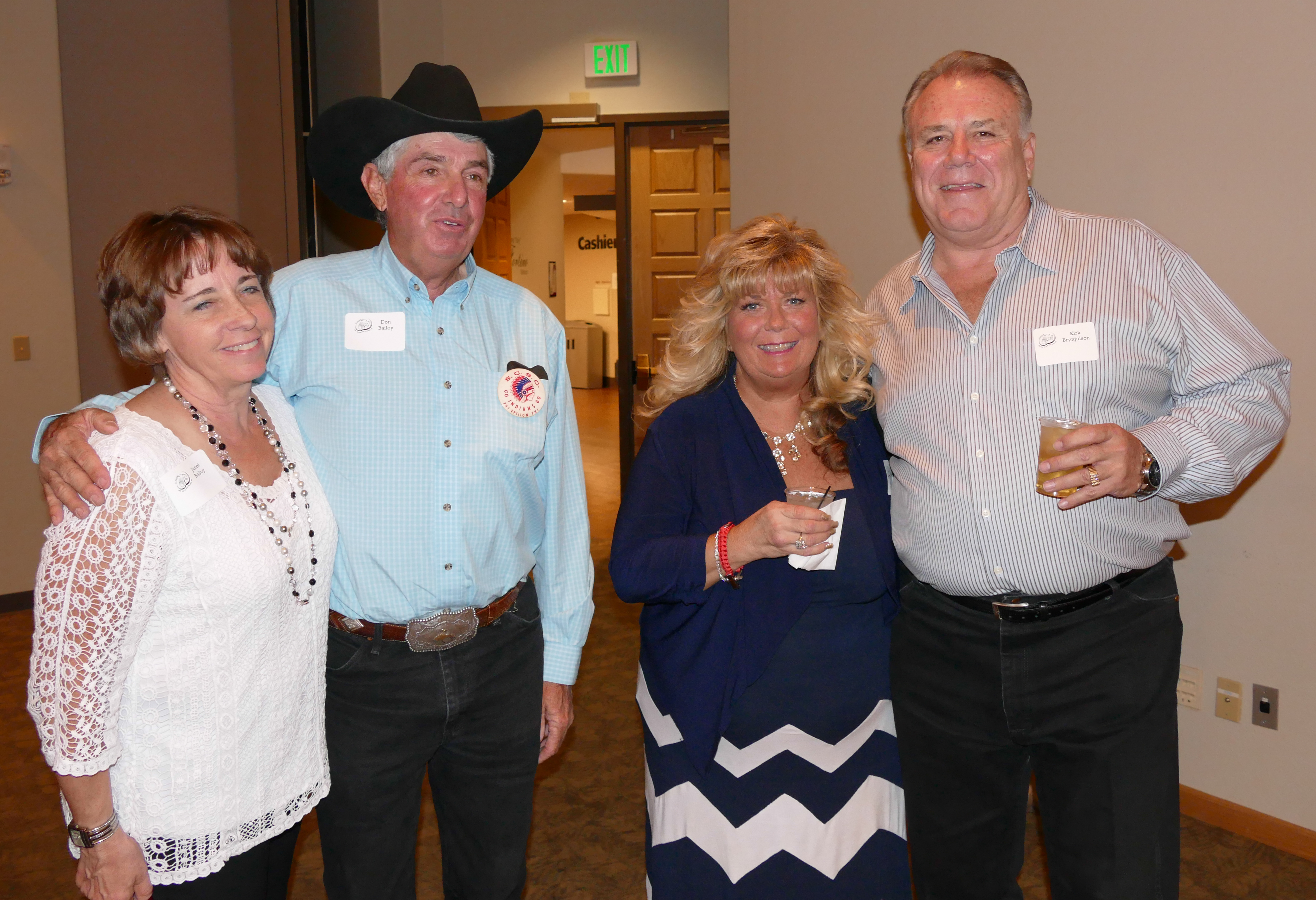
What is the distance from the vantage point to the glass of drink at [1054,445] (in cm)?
173

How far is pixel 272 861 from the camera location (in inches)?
66.7

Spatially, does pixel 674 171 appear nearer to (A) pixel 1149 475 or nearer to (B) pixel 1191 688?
(B) pixel 1191 688

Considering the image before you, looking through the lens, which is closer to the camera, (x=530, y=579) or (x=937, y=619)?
(x=937, y=619)

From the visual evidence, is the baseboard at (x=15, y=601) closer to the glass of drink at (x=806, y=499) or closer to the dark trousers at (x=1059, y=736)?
the glass of drink at (x=806, y=499)

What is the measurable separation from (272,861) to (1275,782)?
3164mm

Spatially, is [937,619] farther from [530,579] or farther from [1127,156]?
[1127,156]

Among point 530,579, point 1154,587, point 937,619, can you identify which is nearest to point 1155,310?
point 1154,587

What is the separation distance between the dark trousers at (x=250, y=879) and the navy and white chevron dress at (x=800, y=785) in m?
0.79

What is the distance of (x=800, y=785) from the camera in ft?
6.74

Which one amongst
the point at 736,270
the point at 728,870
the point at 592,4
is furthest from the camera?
the point at 592,4

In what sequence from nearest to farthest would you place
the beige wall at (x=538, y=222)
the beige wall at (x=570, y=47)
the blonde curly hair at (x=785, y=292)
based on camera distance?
the blonde curly hair at (x=785, y=292) < the beige wall at (x=570, y=47) < the beige wall at (x=538, y=222)

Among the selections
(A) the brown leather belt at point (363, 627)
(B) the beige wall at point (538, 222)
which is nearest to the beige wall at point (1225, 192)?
(A) the brown leather belt at point (363, 627)

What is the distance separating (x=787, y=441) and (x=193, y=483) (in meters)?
1.29

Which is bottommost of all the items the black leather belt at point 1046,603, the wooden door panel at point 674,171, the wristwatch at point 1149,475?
the black leather belt at point 1046,603
